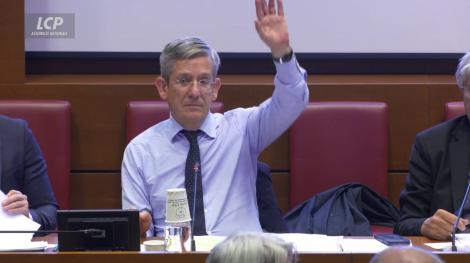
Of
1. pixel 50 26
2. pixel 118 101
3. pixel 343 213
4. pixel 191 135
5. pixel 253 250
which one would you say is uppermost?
pixel 50 26

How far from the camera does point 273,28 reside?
3.63 m

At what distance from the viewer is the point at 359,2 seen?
195 inches

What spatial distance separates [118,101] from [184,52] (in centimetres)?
112

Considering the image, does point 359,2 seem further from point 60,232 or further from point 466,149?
point 60,232

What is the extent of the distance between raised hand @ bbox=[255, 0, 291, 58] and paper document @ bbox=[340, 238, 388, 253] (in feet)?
2.57

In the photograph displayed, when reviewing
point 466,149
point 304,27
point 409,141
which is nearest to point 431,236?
point 466,149

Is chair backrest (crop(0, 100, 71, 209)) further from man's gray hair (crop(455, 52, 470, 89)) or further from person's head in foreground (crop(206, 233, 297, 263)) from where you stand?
person's head in foreground (crop(206, 233, 297, 263))

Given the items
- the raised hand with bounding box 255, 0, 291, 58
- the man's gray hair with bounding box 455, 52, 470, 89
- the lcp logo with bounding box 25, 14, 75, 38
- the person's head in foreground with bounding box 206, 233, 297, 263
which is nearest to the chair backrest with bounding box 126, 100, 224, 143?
the lcp logo with bounding box 25, 14, 75, 38

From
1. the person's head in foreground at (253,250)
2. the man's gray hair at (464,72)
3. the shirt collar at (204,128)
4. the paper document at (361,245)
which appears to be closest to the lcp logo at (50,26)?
the shirt collar at (204,128)

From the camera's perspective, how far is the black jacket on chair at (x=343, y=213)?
4.07 m

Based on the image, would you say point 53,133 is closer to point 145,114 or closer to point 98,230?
point 145,114

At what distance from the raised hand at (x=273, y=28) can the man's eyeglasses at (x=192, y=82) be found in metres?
0.31

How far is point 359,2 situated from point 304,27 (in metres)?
0.31

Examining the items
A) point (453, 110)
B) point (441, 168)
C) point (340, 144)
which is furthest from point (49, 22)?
point (441, 168)
